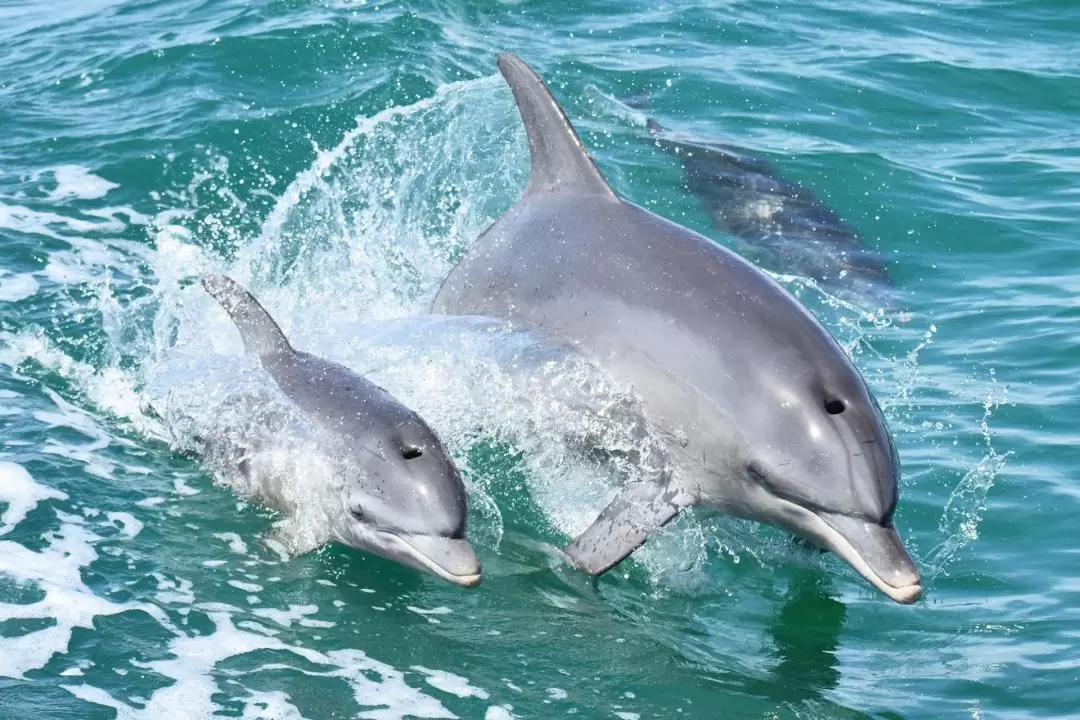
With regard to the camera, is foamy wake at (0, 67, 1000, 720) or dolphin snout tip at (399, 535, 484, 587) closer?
foamy wake at (0, 67, 1000, 720)

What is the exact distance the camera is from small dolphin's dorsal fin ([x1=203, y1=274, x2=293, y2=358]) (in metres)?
8.56

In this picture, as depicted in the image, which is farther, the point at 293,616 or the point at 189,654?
the point at 293,616

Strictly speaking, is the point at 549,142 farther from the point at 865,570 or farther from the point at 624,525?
the point at 865,570

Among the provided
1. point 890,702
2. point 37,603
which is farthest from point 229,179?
point 890,702

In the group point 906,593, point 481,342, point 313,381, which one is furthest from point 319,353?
point 906,593

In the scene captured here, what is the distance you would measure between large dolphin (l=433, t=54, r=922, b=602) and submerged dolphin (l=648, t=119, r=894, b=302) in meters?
3.98

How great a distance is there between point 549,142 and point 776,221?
460cm

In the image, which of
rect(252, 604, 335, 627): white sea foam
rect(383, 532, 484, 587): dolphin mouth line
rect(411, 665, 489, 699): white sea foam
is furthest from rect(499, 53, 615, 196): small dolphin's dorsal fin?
rect(411, 665, 489, 699): white sea foam

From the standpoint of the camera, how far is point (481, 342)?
8.86 m

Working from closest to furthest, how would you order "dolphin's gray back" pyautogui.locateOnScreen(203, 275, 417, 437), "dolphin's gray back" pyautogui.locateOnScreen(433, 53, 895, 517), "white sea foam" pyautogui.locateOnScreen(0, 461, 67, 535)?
"dolphin's gray back" pyautogui.locateOnScreen(433, 53, 895, 517) < "dolphin's gray back" pyautogui.locateOnScreen(203, 275, 417, 437) < "white sea foam" pyautogui.locateOnScreen(0, 461, 67, 535)

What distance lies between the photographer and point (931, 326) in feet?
36.9

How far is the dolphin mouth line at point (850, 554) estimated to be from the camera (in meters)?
6.70

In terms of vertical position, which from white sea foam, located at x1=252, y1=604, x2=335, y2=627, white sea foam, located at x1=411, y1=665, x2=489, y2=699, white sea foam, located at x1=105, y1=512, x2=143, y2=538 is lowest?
white sea foam, located at x1=411, y1=665, x2=489, y2=699

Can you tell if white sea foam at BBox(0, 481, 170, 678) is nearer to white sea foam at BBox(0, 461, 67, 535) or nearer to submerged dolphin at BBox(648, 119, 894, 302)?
white sea foam at BBox(0, 461, 67, 535)
